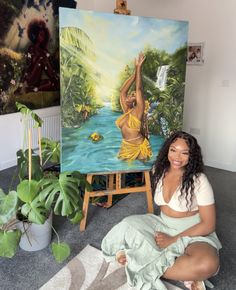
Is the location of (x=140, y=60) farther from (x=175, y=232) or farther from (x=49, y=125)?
(x=49, y=125)

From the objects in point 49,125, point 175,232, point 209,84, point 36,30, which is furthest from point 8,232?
point 209,84

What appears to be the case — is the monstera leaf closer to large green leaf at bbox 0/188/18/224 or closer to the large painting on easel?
large green leaf at bbox 0/188/18/224

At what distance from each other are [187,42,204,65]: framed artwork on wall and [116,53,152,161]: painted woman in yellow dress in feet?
5.58

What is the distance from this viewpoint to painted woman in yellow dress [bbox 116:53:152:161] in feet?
6.20

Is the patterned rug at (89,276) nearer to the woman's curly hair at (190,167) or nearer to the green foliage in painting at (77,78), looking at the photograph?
the woman's curly hair at (190,167)

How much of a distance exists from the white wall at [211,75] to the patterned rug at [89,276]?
7.51 ft

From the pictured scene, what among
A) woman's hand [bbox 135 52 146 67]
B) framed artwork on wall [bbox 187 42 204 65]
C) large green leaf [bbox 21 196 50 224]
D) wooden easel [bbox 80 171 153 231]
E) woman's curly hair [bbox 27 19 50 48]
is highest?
woman's curly hair [bbox 27 19 50 48]

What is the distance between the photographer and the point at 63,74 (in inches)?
67.4

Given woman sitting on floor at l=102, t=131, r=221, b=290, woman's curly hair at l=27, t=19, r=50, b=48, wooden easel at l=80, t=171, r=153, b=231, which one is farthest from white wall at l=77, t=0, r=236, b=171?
woman sitting on floor at l=102, t=131, r=221, b=290

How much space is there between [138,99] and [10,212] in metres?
1.09

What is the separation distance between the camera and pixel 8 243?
149 cm

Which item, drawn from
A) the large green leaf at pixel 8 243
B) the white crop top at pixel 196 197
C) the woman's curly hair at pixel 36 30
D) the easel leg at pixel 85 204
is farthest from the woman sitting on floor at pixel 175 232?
the woman's curly hair at pixel 36 30

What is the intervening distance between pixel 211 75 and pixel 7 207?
277 cm

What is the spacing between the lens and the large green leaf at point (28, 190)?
59.7 inches
